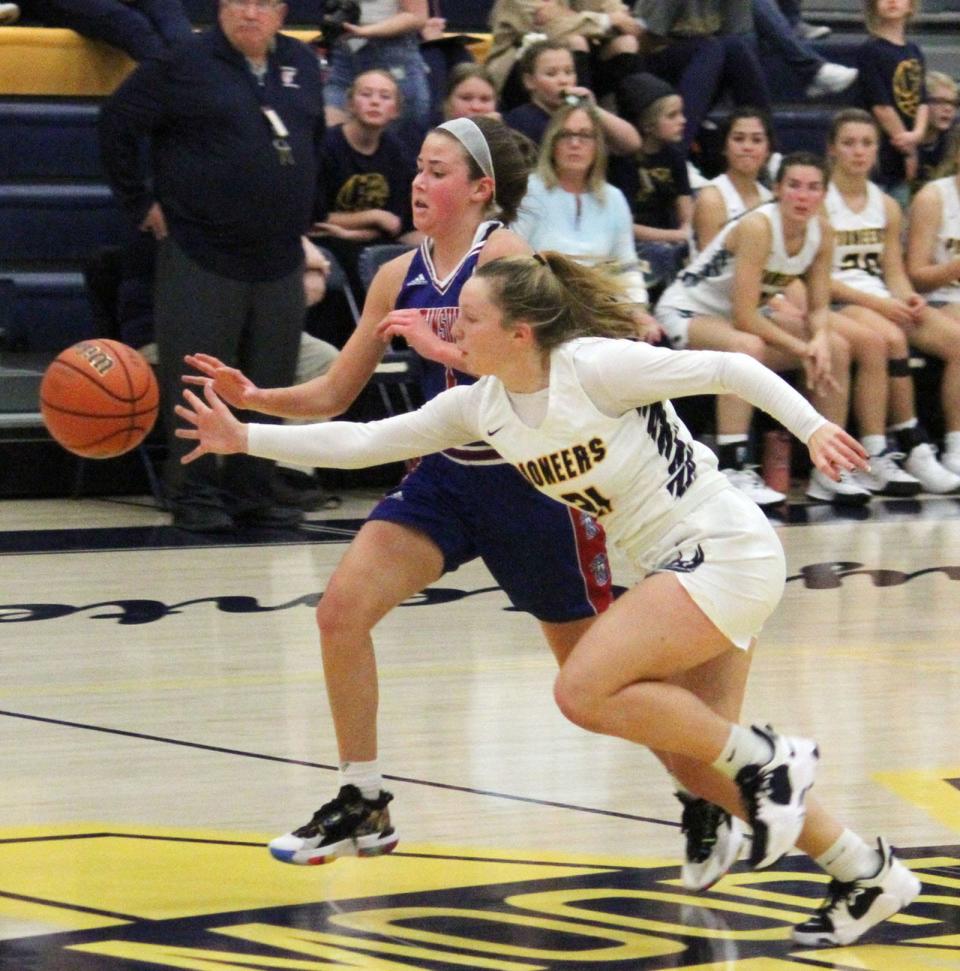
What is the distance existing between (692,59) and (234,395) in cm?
616

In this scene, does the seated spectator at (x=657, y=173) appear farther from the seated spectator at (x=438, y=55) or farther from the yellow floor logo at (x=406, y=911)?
the yellow floor logo at (x=406, y=911)

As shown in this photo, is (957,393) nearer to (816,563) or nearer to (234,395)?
(816,563)

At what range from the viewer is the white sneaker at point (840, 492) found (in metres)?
8.45

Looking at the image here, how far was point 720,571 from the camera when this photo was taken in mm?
3430

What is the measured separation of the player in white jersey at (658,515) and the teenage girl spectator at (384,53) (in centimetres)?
541

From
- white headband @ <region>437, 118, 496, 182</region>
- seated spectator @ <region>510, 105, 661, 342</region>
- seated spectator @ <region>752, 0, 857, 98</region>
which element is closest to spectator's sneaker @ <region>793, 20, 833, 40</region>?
seated spectator @ <region>752, 0, 857, 98</region>

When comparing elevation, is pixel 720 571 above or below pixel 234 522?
above

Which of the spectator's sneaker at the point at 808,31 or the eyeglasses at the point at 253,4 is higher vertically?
the eyeglasses at the point at 253,4

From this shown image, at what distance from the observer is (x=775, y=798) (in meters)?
3.31

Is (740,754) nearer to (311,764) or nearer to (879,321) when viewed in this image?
(311,764)

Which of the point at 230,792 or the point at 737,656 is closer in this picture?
the point at 737,656

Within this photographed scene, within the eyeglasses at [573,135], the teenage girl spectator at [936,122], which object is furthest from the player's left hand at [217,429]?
the teenage girl spectator at [936,122]

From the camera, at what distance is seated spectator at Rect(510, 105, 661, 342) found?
7945 millimetres

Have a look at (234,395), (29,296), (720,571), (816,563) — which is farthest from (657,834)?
(29,296)
